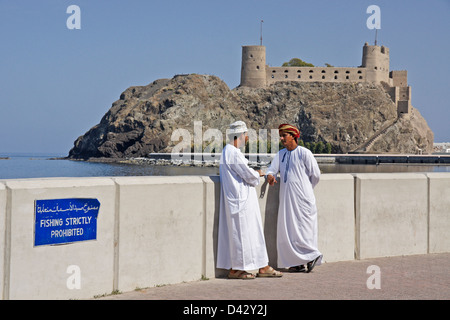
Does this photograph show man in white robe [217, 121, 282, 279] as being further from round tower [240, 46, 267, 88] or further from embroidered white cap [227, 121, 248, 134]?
round tower [240, 46, 267, 88]

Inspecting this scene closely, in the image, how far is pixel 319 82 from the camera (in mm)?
145625

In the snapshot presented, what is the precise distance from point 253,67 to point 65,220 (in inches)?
5331

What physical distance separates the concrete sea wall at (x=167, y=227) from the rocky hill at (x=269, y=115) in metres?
117

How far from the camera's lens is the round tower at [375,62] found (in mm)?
139625

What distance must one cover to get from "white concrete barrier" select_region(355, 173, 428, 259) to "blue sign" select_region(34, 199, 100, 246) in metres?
3.90

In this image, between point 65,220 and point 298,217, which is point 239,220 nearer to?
point 298,217

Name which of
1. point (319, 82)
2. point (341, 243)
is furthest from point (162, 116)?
point (341, 243)

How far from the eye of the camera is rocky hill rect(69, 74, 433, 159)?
422 ft

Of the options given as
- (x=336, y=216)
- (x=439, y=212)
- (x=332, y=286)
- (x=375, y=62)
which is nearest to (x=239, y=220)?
(x=332, y=286)

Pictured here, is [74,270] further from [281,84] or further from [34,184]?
[281,84]
